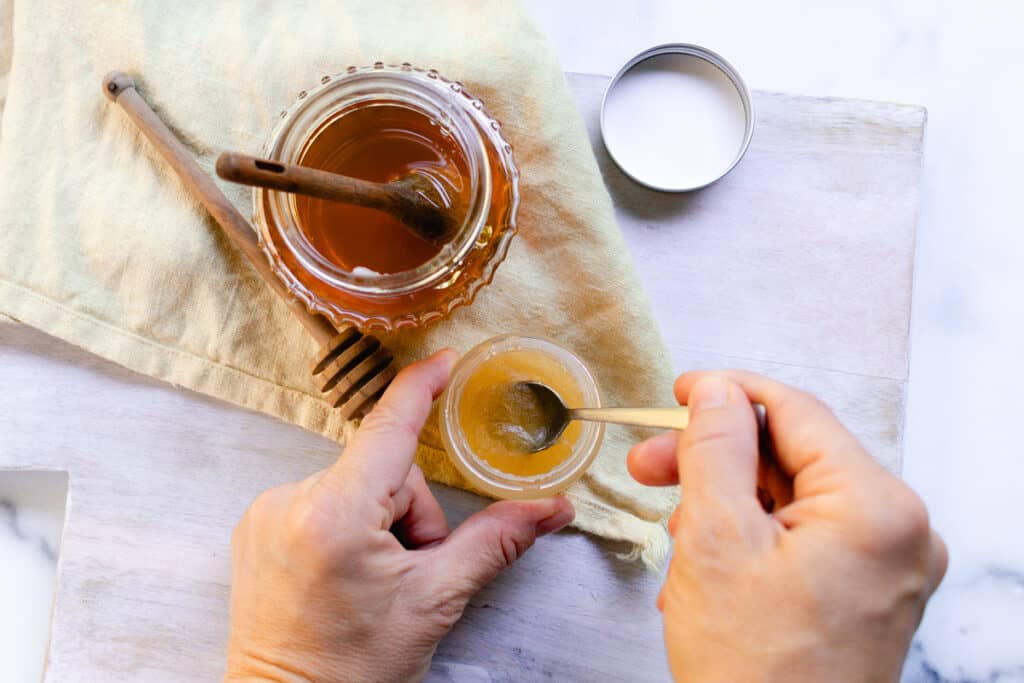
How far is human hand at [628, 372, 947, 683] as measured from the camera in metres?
0.63

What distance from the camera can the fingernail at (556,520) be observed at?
2.91ft

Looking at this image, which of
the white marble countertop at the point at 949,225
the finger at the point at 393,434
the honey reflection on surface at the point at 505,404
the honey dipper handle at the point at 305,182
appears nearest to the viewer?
the honey dipper handle at the point at 305,182

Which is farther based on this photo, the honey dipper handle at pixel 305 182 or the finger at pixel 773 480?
the finger at pixel 773 480

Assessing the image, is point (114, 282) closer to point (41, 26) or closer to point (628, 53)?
point (41, 26)

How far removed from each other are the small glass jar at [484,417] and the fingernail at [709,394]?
0.19 m

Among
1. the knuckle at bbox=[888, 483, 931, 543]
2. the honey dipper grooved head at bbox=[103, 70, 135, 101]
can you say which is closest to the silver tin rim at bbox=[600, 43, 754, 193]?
the knuckle at bbox=[888, 483, 931, 543]

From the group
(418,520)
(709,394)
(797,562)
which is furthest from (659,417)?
(418,520)

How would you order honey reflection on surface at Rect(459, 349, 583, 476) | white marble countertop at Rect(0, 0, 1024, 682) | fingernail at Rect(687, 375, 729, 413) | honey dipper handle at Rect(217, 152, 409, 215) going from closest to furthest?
honey dipper handle at Rect(217, 152, 409, 215) → fingernail at Rect(687, 375, 729, 413) → honey reflection on surface at Rect(459, 349, 583, 476) → white marble countertop at Rect(0, 0, 1024, 682)

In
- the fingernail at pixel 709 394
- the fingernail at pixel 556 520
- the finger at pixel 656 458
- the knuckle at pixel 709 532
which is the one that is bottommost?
the fingernail at pixel 556 520

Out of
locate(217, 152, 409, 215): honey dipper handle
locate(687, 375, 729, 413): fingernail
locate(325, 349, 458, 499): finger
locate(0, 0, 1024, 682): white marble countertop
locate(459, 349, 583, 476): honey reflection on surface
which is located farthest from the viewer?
locate(0, 0, 1024, 682): white marble countertop

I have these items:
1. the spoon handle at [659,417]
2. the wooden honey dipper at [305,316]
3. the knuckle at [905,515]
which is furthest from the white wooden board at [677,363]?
the knuckle at [905,515]

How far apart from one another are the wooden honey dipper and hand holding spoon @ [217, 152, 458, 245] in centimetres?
17

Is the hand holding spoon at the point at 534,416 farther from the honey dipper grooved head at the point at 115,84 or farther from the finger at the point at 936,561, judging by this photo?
the honey dipper grooved head at the point at 115,84

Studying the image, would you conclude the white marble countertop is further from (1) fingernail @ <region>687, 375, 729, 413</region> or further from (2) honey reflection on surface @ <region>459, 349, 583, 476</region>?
(1) fingernail @ <region>687, 375, 729, 413</region>
